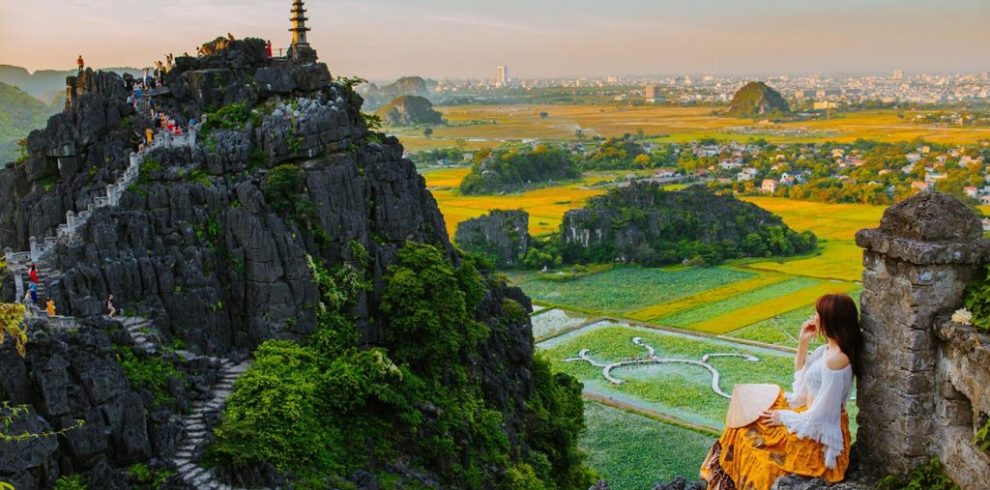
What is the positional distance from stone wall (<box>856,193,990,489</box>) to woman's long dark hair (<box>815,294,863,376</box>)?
0.20m

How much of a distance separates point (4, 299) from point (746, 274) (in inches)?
2000

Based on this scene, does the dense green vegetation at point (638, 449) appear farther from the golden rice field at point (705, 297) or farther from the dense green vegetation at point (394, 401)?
the golden rice field at point (705, 297)

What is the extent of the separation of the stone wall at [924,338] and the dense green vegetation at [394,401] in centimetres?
→ 1286

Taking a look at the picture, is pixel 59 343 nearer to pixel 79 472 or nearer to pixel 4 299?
pixel 79 472

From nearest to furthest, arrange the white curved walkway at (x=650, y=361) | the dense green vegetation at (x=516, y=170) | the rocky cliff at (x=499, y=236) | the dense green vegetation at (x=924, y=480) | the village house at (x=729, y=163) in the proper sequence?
the dense green vegetation at (x=924, y=480)
the white curved walkway at (x=650, y=361)
the rocky cliff at (x=499, y=236)
the dense green vegetation at (x=516, y=170)
the village house at (x=729, y=163)

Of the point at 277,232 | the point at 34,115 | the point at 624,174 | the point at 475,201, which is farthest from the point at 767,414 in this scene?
the point at 624,174

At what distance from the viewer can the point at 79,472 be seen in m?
16.9

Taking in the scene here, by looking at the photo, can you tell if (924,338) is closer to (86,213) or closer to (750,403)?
(750,403)

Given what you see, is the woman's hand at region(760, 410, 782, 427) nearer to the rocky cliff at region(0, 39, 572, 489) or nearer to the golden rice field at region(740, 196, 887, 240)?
the rocky cliff at region(0, 39, 572, 489)

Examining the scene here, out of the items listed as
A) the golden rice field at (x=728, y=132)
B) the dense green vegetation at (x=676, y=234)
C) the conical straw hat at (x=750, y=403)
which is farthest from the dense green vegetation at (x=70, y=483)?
the golden rice field at (x=728, y=132)

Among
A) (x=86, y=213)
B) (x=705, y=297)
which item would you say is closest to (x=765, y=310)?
(x=705, y=297)

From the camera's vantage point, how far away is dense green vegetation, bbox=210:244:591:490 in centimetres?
1988

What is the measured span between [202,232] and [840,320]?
17.5 meters

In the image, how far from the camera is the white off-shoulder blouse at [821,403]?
8.59 meters
